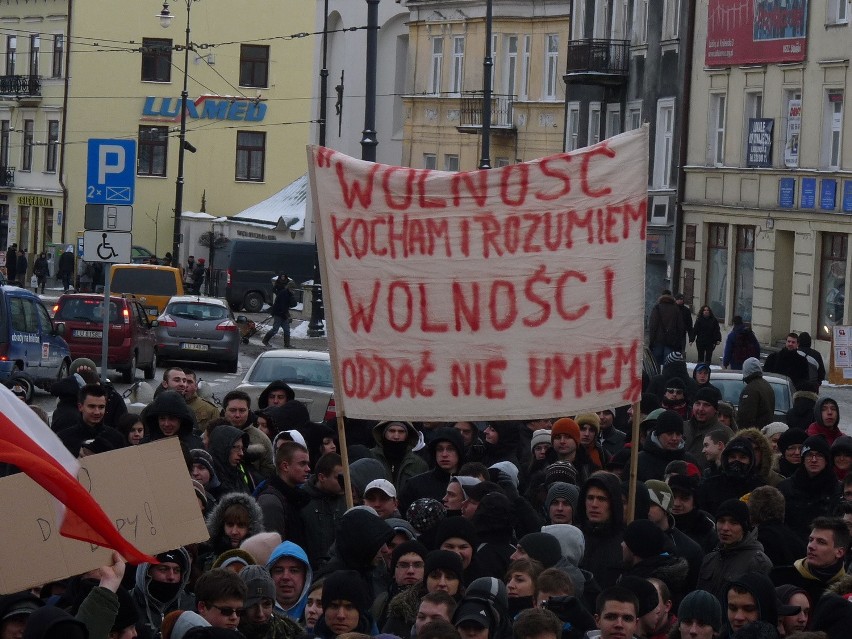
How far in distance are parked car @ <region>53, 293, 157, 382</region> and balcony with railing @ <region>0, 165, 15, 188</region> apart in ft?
149

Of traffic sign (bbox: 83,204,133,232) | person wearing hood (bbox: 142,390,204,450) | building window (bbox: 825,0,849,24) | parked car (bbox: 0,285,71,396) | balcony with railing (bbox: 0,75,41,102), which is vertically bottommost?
parked car (bbox: 0,285,71,396)

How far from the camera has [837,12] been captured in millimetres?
33938

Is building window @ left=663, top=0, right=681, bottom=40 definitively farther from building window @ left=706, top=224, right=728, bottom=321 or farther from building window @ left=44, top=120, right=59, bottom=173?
building window @ left=44, top=120, right=59, bottom=173

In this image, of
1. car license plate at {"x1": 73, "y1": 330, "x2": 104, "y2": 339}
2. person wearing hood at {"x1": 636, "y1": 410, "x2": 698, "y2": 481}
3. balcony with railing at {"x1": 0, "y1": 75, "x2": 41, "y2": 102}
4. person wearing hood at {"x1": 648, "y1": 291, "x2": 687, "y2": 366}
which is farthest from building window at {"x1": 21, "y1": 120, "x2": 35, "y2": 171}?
person wearing hood at {"x1": 636, "y1": 410, "x2": 698, "y2": 481}

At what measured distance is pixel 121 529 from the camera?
7.32m

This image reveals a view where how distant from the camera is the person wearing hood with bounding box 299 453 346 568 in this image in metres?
9.45

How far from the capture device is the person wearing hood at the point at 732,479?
10.6 meters

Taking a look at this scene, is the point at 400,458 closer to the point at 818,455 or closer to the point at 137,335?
the point at 818,455

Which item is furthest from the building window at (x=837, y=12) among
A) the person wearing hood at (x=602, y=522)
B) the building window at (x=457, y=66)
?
the person wearing hood at (x=602, y=522)

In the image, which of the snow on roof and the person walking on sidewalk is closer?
the person walking on sidewalk

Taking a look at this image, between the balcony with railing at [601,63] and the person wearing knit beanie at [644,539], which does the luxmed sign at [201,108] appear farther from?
the person wearing knit beanie at [644,539]

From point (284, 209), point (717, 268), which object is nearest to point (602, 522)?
point (717, 268)

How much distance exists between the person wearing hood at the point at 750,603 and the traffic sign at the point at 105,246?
9897 mm

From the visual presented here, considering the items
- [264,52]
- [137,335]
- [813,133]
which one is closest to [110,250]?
[137,335]
